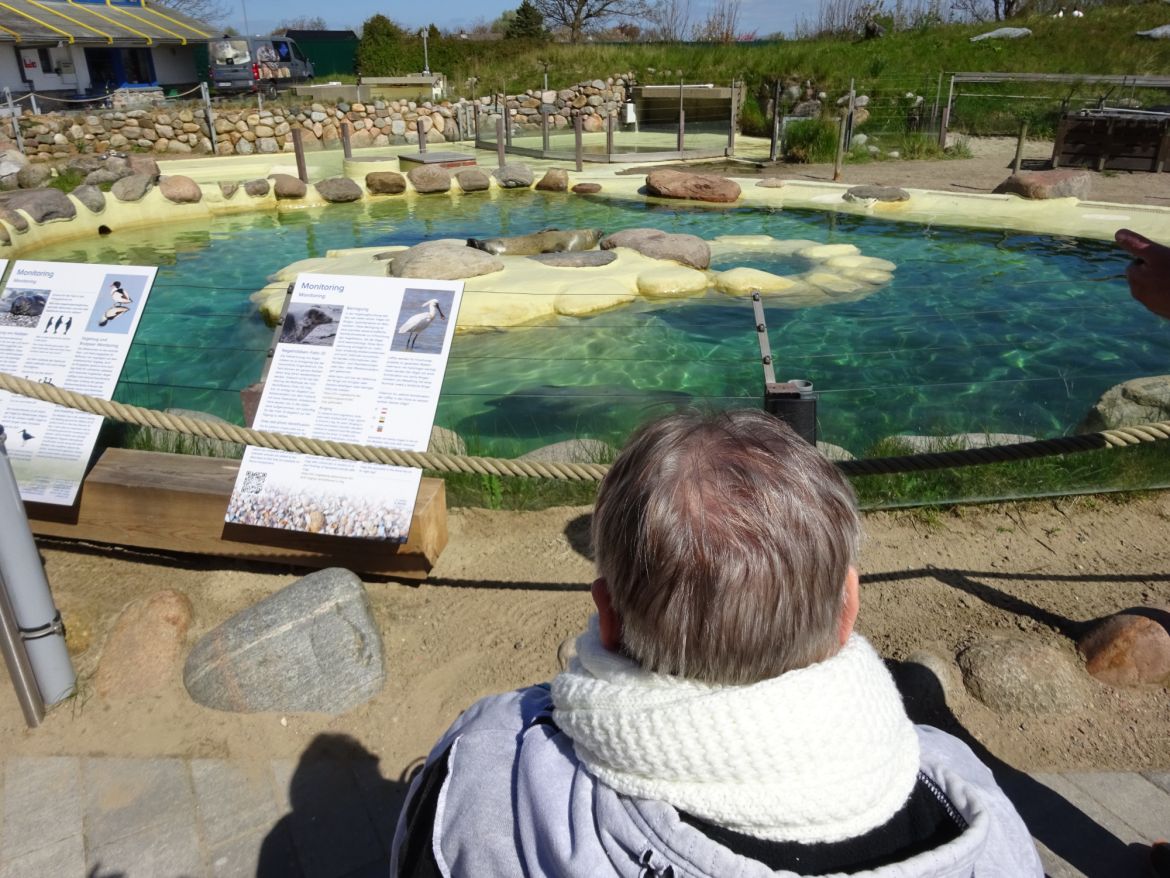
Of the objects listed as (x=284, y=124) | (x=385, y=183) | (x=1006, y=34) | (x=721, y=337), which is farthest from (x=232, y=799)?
(x=1006, y=34)

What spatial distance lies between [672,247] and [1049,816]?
24.8 ft

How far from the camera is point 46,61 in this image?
2820cm

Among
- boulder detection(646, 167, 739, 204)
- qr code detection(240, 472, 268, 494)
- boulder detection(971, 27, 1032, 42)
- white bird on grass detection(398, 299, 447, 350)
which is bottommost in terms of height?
boulder detection(646, 167, 739, 204)

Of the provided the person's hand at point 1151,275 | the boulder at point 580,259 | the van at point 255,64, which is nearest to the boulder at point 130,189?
the boulder at point 580,259

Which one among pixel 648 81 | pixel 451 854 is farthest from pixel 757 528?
pixel 648 81

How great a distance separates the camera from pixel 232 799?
2.23 m

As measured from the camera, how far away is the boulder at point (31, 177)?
1383 cm

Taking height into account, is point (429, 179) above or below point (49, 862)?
below

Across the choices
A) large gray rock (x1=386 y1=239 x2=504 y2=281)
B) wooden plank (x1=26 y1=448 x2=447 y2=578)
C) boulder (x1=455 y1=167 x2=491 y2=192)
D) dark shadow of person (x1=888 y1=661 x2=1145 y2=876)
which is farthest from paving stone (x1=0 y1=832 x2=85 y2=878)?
boulder (x1=455 y1=167 x2=491 y2=192)

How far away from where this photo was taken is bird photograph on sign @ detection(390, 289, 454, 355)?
111 inches

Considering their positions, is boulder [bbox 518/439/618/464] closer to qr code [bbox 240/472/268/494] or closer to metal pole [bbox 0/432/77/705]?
qr code [bbox 240/472/268/494]

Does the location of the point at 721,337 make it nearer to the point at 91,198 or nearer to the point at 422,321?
the point at 422,321

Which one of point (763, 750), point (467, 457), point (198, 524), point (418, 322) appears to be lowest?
point (198, 524)

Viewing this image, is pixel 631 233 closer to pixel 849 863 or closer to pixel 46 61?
pixel 849 863
